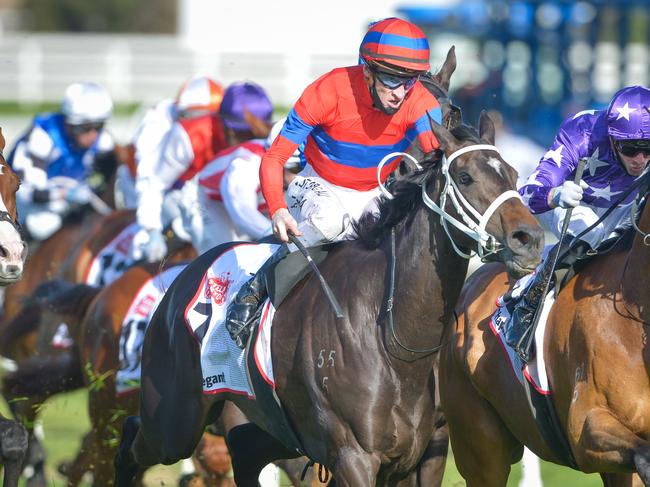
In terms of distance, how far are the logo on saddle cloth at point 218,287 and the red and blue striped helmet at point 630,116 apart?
5.90 ft

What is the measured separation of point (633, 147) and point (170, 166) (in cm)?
409

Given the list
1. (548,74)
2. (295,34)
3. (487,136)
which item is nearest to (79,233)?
(487,136)

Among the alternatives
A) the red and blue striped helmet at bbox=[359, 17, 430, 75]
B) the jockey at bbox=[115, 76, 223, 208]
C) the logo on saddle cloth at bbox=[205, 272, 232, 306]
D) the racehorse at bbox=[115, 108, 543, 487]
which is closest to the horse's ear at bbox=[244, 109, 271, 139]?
the jockey at bbox=[115, 76, 223, 208]

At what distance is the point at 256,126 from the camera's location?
7871 mm

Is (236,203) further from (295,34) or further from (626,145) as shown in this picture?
(295,34)

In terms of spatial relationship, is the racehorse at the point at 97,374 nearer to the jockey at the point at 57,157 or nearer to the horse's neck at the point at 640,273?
the jockey at the point at 57,157

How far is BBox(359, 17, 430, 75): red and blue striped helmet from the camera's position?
495 cm

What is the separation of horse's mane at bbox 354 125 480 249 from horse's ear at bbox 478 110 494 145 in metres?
0.03

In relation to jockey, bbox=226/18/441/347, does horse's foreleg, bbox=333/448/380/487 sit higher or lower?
lower

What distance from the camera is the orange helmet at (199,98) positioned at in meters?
9.06

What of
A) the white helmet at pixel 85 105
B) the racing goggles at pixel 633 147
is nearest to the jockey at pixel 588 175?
the racing goggles at pixel 633 147

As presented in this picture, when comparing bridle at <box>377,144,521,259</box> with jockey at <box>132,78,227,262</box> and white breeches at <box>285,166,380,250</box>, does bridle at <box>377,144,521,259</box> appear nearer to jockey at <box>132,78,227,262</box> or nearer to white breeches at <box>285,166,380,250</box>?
white breeches at <box>285,166,380,250</box>

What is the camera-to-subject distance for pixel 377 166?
5.30 metres

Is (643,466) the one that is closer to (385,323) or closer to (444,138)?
(385,323)
